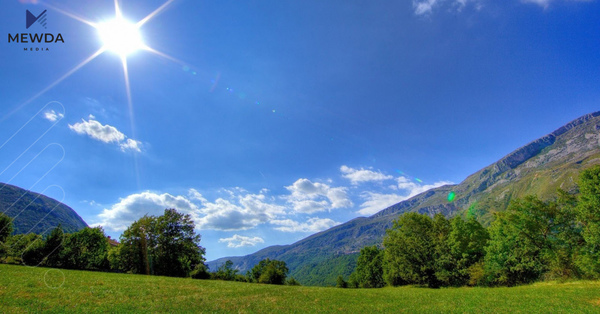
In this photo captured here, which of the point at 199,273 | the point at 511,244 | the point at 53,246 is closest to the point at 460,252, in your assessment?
the point at 511,244

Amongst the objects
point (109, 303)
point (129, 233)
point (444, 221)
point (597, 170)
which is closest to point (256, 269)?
point (129, 233)

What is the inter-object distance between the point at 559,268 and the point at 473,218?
17.4 meters

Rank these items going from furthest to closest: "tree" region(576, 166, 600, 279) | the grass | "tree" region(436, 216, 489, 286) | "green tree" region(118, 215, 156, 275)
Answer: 1. "green tree" region(118, 215, 156, 275)
2. "tree" region(436, 216, 489, 286)
3. "tree" region(576, 166, 600, 279)
4. the grass

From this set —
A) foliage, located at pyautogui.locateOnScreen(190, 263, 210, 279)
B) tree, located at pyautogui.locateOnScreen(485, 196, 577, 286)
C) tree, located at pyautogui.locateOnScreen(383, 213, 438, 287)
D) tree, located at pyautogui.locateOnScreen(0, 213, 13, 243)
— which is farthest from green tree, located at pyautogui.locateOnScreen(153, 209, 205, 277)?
tree, located at pyautogui.locateOnScreen(485, 196, 577, 286)

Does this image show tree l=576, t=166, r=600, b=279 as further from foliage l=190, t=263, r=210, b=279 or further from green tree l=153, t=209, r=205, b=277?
green tree l=153, t=209, r=205, b=277

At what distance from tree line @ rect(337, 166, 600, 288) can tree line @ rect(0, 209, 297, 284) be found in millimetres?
54791

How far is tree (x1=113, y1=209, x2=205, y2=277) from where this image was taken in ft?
207

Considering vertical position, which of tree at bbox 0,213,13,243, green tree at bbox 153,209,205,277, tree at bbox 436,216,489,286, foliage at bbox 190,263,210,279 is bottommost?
tree at bbox 436,216,489,286

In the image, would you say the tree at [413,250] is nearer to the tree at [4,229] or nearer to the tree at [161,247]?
the tree at [161,247]

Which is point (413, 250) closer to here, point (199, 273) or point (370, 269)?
point (370, 269)

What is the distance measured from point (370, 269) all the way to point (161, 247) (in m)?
83.8

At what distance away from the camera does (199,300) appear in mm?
23250

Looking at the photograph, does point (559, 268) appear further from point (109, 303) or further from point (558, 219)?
point (109, 303)

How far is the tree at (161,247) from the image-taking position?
63.2m
